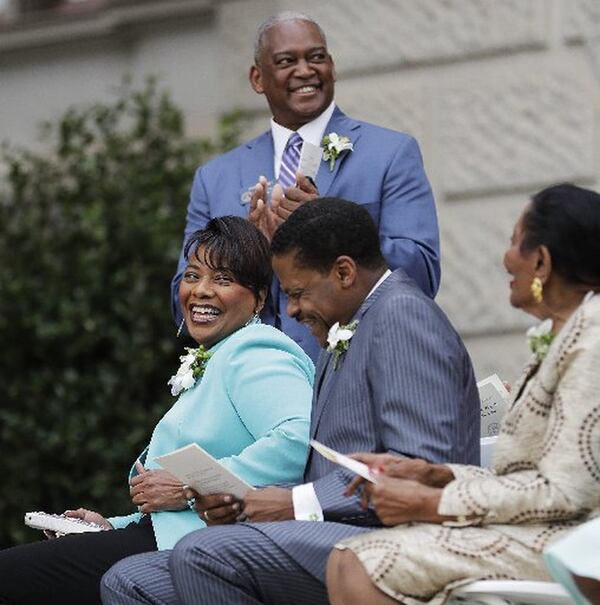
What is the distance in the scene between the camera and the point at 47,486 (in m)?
8.34

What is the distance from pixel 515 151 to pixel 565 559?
3.83 metres

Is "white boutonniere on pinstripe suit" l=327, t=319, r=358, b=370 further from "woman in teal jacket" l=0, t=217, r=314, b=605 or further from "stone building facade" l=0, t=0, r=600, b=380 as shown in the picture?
"stone building facade" l=0, t=0, r=600, b=380

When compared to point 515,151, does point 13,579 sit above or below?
below

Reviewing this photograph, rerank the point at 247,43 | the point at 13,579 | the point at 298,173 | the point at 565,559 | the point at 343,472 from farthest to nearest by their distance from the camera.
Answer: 1. the point at 247,43
2. the point at 298,173
3. the point at 13,579
4. the point at 343,472
5. the point at 565,559

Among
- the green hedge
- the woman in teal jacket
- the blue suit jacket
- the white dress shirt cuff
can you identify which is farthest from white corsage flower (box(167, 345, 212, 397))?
the green hedge

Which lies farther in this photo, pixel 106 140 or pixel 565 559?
pixel 106 140

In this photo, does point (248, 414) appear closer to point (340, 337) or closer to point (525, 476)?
point (340, 337)

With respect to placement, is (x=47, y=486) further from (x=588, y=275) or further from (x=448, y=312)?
(x=588, y=275)

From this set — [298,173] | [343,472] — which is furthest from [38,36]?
[343,472]

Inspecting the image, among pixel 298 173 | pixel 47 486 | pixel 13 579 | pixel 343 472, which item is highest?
pixel 298 173

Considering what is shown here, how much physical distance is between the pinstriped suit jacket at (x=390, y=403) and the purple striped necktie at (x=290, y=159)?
127 centimetres

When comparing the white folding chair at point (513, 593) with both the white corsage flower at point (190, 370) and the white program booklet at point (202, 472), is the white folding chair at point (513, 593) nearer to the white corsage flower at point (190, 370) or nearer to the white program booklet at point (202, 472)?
the white program booklet at point (202, 472)

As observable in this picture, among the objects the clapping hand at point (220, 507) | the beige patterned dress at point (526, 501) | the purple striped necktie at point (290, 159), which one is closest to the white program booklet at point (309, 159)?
the purple striped necktie at point (290, 159)

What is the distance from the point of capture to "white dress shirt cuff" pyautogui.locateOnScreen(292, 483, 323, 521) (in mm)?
4402
